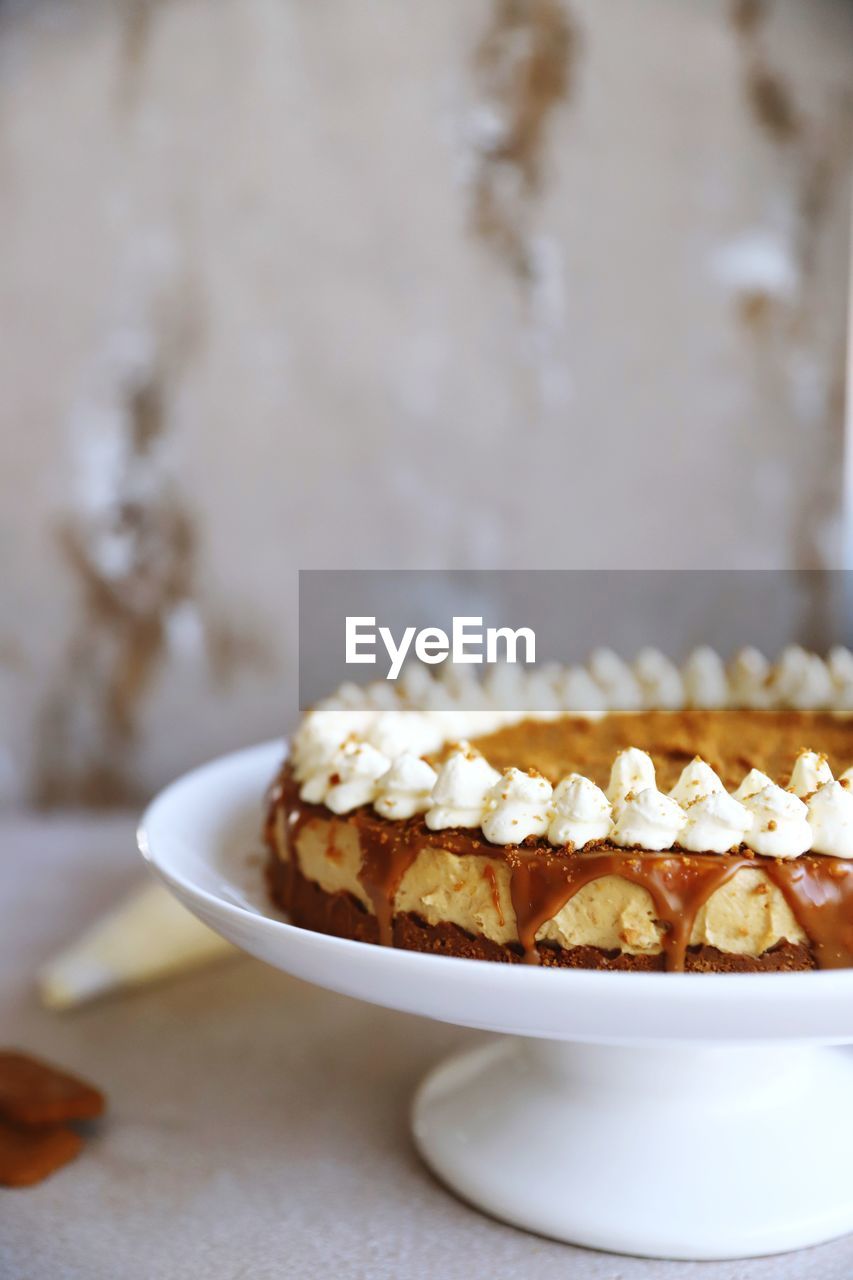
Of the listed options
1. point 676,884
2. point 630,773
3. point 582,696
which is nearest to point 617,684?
point 582,696

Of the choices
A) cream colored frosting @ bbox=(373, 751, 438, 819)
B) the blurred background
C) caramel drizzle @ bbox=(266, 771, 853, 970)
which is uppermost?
the blurred background

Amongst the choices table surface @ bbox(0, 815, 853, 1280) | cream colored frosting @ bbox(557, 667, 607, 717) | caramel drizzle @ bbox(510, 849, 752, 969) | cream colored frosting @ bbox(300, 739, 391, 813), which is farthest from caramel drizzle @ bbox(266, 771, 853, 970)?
cream colored frosting @ bbox(557, 667, 607, 717)

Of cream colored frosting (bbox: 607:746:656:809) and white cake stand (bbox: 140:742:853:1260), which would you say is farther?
cream colored frosting (bbox: 607:746:656:809)

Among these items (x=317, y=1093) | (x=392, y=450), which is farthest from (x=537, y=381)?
(x=317, y=1093)

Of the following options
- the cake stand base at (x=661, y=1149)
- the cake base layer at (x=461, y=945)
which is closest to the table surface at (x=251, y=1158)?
the cake stand base at (x=661, y=1149)

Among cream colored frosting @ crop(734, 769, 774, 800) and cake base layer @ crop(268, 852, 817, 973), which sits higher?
cream colored frosting @ crop(734, 769, 774, 800)

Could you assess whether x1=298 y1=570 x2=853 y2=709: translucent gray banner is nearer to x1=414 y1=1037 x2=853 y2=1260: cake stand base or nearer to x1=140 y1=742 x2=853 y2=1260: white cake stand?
x1=140 y1=742 x2=853 y2=1260: white cake stand

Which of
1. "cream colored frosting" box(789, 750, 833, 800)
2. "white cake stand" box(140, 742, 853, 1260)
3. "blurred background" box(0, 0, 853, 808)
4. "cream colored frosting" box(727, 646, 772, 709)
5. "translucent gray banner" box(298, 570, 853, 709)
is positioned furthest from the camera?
"translucent gray banner" box(298, 570, 853, 709)
